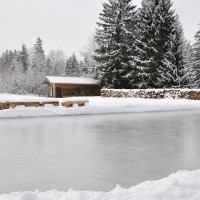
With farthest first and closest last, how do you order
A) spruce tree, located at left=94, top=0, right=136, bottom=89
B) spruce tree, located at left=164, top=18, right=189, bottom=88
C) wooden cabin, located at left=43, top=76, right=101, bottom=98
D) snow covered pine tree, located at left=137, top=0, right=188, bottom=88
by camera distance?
wooden cabin, located at left=43, top=76, right=101, bottom=98
spruce tree, located at left=94, top=0, right=136, bottom=89
snow covered pine tree, located at left=137, top=0, right=188, bottom=88
spruce tree, located at left=164, top=18, right=189, bottom=88

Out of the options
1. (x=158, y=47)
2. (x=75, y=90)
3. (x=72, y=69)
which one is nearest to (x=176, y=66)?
(x=158, y=47)

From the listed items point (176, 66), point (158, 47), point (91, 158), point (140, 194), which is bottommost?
point (91, 158)

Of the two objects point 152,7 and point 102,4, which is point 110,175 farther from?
point 102,4

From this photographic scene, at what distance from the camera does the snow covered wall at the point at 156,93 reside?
39125 mm

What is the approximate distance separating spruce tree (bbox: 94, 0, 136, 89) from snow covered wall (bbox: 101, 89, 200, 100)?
331 centimetres

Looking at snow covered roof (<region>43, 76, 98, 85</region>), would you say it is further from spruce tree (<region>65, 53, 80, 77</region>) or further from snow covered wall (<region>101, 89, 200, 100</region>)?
spruce tree (<region>65, 53, 80, 77</region>)

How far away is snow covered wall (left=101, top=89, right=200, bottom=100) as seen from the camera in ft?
128

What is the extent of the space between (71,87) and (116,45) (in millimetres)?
10305

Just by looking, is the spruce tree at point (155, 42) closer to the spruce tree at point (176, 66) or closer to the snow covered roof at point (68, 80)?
the spruce tree at point (176, 66)

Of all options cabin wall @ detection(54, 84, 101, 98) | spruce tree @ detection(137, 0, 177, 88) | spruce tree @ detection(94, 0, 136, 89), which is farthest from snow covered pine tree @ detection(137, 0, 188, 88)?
cabin wall @ detection(54, 84, 101, 98)

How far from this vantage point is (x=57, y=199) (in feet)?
15.4

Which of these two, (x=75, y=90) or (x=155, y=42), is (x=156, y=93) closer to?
(x=155, y=42)

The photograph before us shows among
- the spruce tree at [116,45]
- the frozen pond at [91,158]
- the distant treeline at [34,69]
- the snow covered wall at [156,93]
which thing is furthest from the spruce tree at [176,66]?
the frozen pond at [91,158]

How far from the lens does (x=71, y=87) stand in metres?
56.9
